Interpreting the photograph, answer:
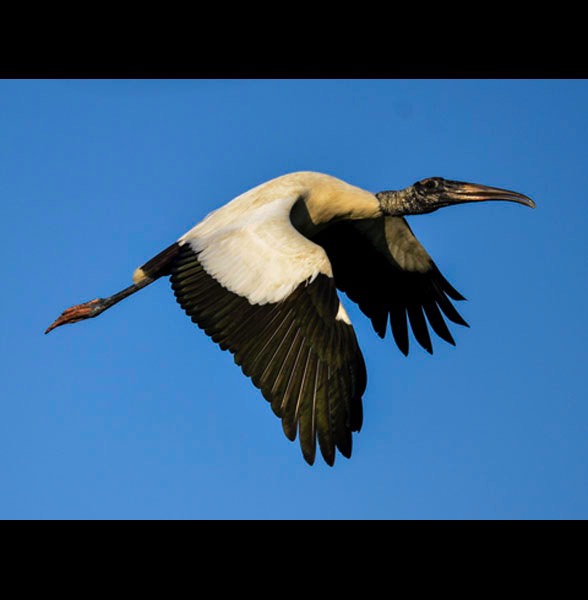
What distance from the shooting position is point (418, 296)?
31.0 ft

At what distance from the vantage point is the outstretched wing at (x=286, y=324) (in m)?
6.58

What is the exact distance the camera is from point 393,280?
376 inches

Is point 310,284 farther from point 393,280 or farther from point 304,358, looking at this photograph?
point 393,280

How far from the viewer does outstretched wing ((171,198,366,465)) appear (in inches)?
259

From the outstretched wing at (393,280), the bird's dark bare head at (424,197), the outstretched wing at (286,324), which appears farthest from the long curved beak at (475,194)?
the outstretched wing at (286,324)

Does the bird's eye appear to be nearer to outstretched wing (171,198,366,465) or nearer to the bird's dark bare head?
the bird's dark bare head
